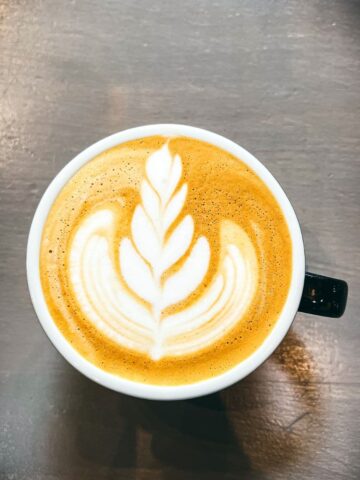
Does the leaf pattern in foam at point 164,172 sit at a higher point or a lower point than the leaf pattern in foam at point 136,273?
higher

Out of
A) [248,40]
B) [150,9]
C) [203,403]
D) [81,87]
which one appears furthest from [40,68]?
[203,403]

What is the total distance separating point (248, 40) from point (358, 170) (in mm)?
309

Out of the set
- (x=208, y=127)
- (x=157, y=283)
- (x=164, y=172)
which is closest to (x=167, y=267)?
(x=157, y=283)

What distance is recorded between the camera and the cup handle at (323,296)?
2.77 feet

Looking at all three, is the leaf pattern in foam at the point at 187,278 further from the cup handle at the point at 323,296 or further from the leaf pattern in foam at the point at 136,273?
the cup handle at the point at 323,296

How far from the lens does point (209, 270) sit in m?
0.82

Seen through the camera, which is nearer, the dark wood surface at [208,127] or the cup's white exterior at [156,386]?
the cup's white exterior at [156,386]

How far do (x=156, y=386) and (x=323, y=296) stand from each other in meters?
0.27

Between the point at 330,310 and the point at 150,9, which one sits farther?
the point at 150,9

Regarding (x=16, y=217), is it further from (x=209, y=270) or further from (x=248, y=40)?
(x=248, y=40)

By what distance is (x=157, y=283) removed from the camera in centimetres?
82

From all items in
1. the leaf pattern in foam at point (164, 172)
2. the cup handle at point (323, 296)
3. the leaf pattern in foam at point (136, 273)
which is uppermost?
the leaf pattern in foam at point (164, 172)

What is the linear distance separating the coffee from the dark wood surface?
211 millimetres

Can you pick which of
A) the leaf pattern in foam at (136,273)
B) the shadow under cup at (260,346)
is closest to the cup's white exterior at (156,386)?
the shadow under cup at (260,346)
